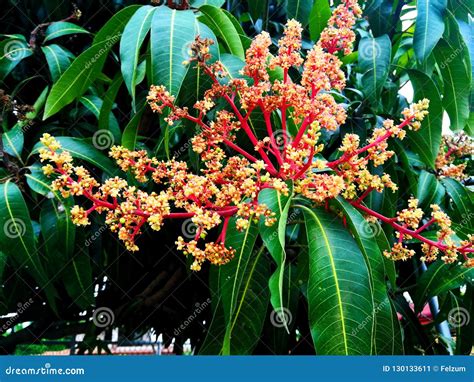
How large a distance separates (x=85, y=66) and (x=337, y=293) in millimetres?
817

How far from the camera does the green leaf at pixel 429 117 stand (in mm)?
1378

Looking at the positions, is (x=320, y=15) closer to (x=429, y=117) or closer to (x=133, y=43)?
(x=429, y=117)

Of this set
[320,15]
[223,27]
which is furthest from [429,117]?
[223,27]

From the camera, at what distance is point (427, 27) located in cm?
126

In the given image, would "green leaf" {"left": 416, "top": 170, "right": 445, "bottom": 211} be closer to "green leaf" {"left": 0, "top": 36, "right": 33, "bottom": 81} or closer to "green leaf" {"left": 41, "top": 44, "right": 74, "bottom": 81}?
"green leaf" {"left": 41, "top": 44, "right": 74, "bottom": 81}

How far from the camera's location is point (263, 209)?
A: 2.80ft

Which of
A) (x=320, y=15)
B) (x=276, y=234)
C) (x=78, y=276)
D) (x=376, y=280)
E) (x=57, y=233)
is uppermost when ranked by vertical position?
(x=320, y=15)

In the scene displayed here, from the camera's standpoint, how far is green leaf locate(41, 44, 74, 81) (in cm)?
151

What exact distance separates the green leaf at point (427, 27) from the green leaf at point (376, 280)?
0.54 meters

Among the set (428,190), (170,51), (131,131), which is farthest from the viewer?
(428,190)

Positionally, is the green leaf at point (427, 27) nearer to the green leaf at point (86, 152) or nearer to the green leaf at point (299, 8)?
the green leaf at point (299, 8)

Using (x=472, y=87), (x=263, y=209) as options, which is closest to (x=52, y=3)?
(x=263, y=209)

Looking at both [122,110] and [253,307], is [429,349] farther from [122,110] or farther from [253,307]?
[122,110]

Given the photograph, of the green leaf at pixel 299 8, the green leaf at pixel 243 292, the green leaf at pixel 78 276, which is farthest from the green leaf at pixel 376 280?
the green leaf at pixel 78 276
